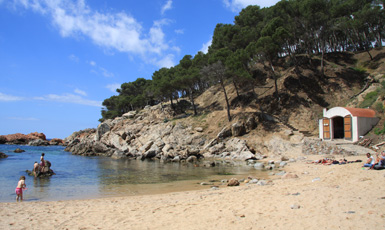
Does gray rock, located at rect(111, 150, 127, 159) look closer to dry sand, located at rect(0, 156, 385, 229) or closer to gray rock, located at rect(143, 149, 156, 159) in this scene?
gray rock, located at rect(143, 149, 156, 159)

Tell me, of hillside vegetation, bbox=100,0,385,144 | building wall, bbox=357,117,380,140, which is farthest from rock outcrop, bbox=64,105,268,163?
building wall, bbox=357,117,380,140

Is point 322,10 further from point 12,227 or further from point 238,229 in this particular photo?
point 12,227

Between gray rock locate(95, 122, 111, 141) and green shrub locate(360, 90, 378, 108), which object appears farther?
gray rock locate(95, 122, 111, 141)

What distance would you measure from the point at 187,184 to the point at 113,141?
32.0 metres

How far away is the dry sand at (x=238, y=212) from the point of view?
593 centimetres

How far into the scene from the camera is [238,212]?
7.11m

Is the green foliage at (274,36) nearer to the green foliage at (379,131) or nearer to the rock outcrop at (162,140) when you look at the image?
the rock outcrop at (162,140)

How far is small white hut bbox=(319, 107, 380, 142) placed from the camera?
23.6 metres

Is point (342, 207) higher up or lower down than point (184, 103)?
lower down

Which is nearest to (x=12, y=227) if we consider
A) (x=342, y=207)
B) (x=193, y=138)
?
(x=342, y=207)

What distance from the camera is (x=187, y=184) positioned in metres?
15.0

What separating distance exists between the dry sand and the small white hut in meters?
16.3

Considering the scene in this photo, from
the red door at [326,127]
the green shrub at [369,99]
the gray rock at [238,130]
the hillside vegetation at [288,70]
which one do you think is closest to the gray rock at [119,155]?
the hillside vegetation at [288,70]

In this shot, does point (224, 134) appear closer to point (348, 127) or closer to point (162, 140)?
point (162, 140)
